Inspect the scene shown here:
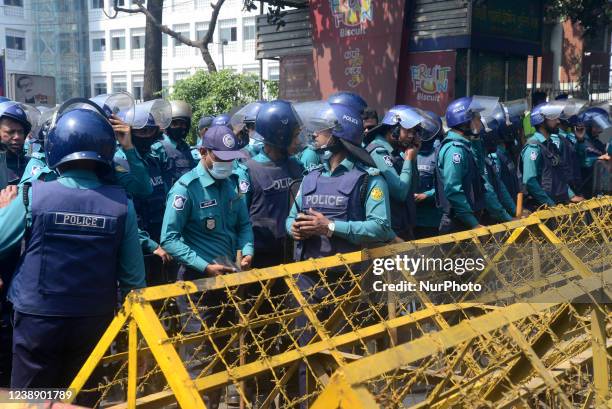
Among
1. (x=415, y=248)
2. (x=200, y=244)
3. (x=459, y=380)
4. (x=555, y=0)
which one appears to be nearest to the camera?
(x=459, y=380)

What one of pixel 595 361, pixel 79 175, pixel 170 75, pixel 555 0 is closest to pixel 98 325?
pixel 79 175

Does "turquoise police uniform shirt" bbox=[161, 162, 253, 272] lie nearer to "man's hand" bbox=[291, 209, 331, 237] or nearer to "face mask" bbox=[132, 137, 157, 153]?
"man's hand" bbox=[291, 209, 331, 237]

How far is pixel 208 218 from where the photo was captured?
14.2 feet

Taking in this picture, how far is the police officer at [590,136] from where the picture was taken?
9336 millimetres

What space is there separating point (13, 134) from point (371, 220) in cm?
279

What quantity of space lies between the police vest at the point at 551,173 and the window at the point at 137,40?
4614 cm

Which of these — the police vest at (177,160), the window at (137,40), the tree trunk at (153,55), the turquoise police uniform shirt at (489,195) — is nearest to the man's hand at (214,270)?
the police vest at (177,160)

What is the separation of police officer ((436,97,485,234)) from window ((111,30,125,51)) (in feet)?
160

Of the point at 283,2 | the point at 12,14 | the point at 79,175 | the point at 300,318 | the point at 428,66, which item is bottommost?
the point at 300,318

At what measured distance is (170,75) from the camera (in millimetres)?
49562

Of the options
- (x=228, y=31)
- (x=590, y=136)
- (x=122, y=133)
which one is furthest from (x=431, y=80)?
(x=228, y=31)

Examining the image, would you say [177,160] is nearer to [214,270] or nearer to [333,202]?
[214,270]

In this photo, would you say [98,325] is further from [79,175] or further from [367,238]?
[367,238]

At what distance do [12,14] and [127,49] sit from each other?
7960mm
